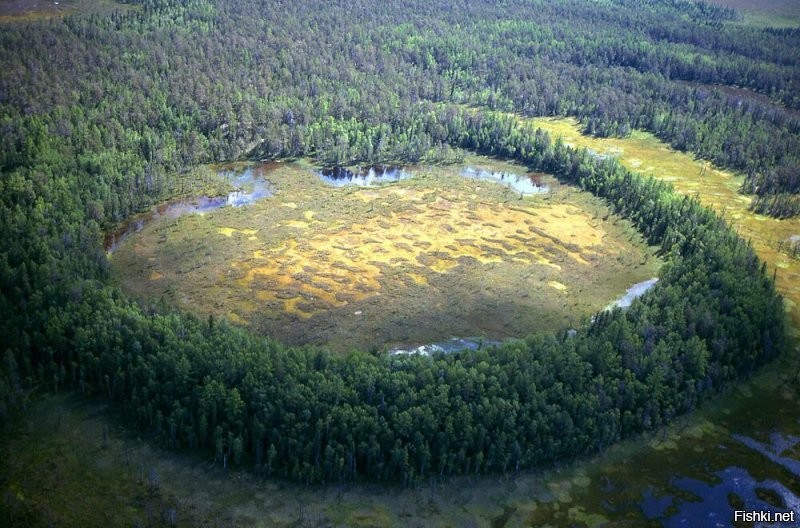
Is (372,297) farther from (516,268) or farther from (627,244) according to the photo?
(627,244)

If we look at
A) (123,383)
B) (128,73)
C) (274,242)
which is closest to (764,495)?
(123,383)

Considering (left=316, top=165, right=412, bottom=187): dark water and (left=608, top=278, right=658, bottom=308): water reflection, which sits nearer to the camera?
(left=608, top=278, right=658, bottom=308): water reflection

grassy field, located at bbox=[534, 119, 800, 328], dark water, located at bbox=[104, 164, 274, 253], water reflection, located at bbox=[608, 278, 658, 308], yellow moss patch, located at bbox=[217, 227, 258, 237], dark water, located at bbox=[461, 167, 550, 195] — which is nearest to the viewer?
water reflection, located at bbox=[608, 278, 658, 308]

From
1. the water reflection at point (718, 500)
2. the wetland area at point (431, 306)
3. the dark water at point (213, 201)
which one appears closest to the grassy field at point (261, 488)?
the wetland area at point (431, 306)

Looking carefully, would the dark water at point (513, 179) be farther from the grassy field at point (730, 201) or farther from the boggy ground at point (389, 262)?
the grassy field at point (730, 201)

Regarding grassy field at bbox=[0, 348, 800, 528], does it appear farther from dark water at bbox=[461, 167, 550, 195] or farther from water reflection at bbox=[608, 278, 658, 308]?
dark water at bbox=[461, 167, 550, 195]

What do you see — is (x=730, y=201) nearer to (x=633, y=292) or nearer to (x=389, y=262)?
(x=633, y=292)

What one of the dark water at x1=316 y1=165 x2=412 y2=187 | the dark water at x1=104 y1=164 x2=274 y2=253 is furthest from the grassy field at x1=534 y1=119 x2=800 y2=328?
the dark water at x1=104 y1=164 x2=274 y2=253

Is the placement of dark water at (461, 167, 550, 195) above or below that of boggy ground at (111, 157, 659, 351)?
above
